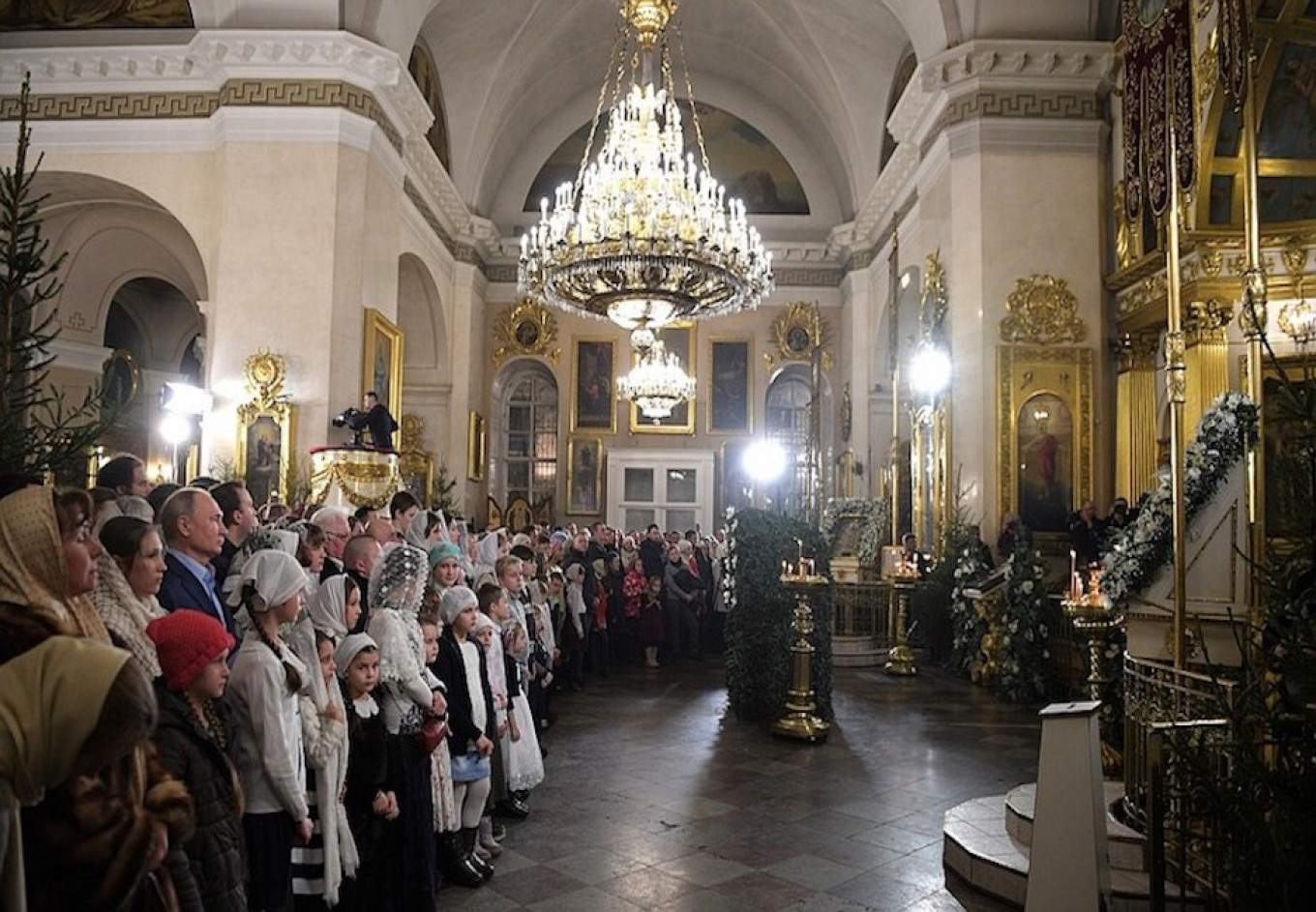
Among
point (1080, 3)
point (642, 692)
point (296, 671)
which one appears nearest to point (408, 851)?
point (296, 671)

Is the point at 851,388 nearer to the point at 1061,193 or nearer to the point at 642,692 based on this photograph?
the point at 1061,193

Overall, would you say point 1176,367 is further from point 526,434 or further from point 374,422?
point 526,434

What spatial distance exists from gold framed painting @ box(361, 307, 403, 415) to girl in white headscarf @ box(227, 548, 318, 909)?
993 cm

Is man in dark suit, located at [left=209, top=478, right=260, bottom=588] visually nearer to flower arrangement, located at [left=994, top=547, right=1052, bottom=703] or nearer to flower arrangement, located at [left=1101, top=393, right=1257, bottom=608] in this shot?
flower arrangement, located at [left=1101, top=393, right=1257, bottom=608]

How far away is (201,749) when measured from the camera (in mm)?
2734

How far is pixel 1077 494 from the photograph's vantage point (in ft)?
41.0

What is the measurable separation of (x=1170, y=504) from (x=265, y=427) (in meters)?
10.1

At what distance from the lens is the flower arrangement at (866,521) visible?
54.0ft

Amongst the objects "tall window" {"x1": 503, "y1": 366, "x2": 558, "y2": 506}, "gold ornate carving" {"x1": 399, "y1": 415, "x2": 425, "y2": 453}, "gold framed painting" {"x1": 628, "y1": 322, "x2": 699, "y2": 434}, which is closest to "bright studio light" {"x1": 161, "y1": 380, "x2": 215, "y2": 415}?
"gold ornate carving" {"x1": 399, "y1": 415, "x2": 425, "y2": 453}

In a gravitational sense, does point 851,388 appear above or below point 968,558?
above

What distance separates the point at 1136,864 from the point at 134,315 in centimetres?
2208

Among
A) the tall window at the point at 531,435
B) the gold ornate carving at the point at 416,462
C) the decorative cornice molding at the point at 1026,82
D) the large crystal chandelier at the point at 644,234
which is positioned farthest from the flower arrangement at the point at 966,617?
the tall window at the point at 531,435

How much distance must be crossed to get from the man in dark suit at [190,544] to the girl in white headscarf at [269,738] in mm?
255

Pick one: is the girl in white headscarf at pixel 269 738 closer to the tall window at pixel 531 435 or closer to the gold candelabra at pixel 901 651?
the gold candelabra at pixel 901 651
